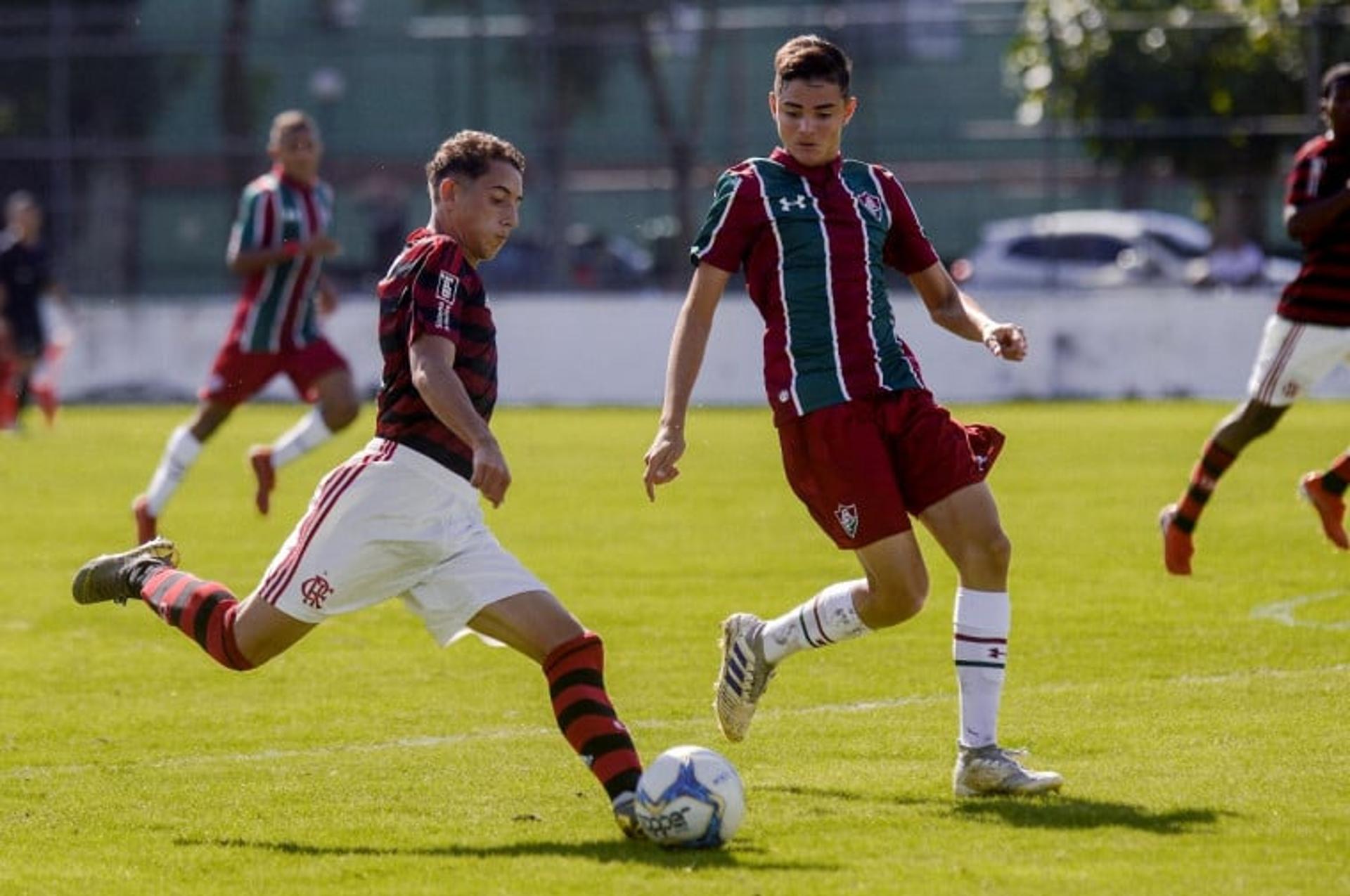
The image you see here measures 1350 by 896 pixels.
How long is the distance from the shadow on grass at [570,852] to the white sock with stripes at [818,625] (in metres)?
1.22

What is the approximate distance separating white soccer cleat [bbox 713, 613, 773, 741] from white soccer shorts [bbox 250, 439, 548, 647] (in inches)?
45.3

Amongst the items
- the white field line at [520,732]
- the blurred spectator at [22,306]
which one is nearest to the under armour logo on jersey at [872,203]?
the white field line at [520,732]

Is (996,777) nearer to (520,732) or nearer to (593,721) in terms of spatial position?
(593,721)

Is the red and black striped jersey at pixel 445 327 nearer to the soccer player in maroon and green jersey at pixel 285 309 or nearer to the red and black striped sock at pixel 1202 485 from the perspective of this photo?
the red and black striped sock at pixel 1202 485

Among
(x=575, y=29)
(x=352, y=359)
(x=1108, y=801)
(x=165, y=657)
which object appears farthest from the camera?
(x=575, y=29)

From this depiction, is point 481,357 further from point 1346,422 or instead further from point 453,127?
point 453,127

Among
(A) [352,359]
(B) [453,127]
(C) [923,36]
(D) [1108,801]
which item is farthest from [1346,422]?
(D) [1108,801]

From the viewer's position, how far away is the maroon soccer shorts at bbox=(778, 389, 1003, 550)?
23.1 ft

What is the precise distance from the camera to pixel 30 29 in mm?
31781

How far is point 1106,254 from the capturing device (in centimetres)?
2733

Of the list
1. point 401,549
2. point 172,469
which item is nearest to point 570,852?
point 401,549

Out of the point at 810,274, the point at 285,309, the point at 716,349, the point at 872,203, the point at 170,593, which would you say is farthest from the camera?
the point at 716,349

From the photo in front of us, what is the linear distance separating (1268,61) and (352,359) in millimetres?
11098

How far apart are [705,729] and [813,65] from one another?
2418 millimetres
